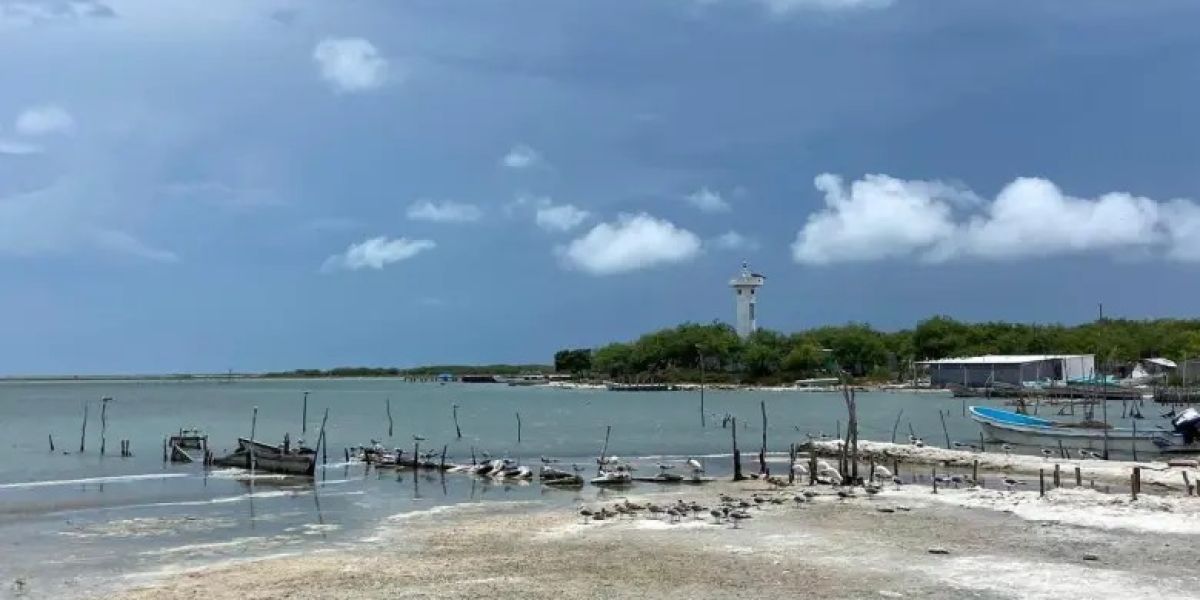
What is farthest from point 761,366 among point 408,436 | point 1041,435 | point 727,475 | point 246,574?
point 246,574

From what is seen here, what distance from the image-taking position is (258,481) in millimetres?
41250

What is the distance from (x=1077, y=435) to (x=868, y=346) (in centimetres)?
10949

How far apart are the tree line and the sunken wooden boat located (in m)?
87.7

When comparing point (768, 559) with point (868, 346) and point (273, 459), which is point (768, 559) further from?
point (868, 346)

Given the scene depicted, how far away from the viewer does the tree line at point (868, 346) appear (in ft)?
435

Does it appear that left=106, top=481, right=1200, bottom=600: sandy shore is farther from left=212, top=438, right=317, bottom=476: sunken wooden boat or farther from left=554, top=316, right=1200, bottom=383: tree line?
left=554, top=316, right=1200, bottom=383: tree line

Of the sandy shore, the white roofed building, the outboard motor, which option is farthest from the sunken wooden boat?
the white roofed building

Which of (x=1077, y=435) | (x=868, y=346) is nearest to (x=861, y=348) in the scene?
(x=868, y=346)

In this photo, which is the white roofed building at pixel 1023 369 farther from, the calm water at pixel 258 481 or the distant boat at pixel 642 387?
the distant boat at pixel 642 387

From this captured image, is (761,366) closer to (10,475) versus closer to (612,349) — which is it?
(612,349)

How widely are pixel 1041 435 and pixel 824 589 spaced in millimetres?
38041

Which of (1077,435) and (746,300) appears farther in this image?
(746,300)

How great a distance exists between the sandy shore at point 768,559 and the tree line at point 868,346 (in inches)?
4020

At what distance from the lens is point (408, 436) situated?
230ft
